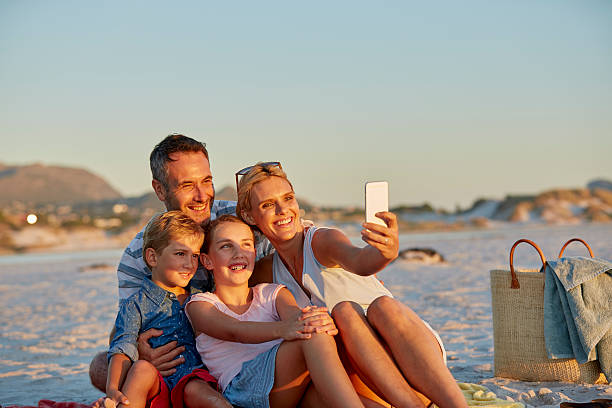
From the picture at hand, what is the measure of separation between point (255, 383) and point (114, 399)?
2.29ft

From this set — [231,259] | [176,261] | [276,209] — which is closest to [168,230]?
[176,261]

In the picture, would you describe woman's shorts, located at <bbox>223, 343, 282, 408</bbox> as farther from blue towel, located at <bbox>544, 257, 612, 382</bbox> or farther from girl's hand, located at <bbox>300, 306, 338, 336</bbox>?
blue towel, located at <bbox>544, 257, 612, 382</bbox>

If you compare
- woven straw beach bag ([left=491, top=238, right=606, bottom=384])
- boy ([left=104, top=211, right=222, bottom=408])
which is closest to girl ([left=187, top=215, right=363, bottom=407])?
boy ([left=104, top=211, right=222, bottom=408])

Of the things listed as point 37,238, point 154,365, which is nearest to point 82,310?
point 154,365

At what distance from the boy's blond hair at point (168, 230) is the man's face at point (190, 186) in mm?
354

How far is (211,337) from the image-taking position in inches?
136

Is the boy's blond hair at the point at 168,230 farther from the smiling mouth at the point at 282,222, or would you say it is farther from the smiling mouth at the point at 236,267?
the smiling mouth at the point at 282,222

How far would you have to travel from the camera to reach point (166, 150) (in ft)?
14.0

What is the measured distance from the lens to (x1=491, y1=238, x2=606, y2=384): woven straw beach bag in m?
4.62

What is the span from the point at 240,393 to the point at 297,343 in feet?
1.43

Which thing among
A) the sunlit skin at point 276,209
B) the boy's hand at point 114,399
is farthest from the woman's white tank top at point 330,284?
the boy's hand at point 114,399

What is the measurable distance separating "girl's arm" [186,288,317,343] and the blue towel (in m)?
2.22

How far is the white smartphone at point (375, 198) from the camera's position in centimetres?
290

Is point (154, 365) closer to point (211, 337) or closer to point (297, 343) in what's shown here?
point (211, 337)
